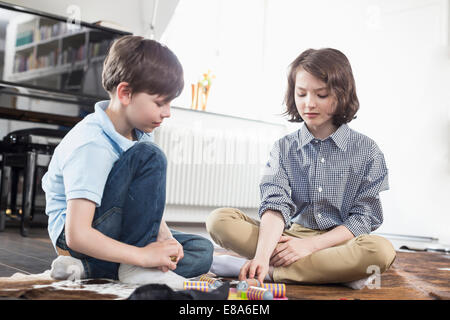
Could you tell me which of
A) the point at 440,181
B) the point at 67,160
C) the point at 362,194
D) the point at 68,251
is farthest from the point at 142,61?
the point at 440,181

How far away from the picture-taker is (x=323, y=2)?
350 cm

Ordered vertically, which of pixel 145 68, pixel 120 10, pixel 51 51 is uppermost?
pixel 120 10

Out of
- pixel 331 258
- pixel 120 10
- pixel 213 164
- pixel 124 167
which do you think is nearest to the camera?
pixel 124 167

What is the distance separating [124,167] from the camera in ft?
3.12

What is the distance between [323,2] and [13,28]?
211cm

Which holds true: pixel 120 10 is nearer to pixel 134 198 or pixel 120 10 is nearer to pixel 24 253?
pixel 24 253

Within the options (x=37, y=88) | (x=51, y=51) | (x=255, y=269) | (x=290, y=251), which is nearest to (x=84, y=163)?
(x=255, y=269)

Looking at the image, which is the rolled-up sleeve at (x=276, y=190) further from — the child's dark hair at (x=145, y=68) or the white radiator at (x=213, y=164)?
the white radiator at (x=213, y=164)

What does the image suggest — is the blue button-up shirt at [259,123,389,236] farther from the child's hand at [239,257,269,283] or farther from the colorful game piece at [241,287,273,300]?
the colorful game piece at [241,287,273,300]

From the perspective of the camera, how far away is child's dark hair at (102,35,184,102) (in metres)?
0.96

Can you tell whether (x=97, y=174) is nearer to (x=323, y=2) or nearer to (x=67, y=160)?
(x=67, y=160)

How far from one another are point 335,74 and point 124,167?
0.59m

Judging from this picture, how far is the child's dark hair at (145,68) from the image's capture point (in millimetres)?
964

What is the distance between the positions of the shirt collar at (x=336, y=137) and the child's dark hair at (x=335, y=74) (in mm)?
38
